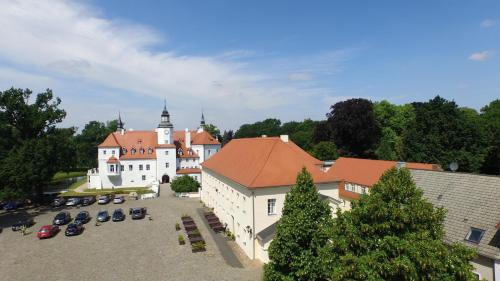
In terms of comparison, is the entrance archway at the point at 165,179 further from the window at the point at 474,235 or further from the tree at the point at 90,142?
the window at the point at 474,235

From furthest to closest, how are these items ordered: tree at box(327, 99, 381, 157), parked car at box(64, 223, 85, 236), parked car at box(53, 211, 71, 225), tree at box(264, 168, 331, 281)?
tree at box(327, 99, 381, 157) < parked car at box(53, 211, 71, 225) < parked car at box(64, 223, 85, 236) < tree at box(264, 168, 331, 281)

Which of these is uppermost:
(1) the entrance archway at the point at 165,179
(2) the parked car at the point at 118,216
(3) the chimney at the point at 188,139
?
(3) the chimney at the point at 188,139

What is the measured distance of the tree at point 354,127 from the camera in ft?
188

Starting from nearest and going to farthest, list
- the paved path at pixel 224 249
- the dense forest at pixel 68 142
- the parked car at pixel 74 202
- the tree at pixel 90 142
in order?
the paved path at pixel 224 249, the dense forest at pixel 68 142, the parked car at pixel 74 202, the tree at pixel 90 142

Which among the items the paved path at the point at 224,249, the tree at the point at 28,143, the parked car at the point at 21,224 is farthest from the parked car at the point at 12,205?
the paved path at the point at 224,249

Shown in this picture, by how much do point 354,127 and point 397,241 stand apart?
157 feet

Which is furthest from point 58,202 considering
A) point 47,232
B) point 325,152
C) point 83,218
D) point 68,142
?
point 325,152

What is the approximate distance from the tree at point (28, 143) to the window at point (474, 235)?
141 ft

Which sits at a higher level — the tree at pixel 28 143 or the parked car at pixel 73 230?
the tree at pixel 28 143

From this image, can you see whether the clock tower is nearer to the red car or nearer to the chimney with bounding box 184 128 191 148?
the chimney with bounding box 184 128 191 148

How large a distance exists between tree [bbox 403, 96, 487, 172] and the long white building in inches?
1493

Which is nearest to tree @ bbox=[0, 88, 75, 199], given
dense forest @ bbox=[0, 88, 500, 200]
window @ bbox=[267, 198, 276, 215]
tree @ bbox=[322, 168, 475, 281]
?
dense forest @ bbox=[0, 88, 500, 200]

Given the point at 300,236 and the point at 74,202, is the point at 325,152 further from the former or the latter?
the point at 300,236

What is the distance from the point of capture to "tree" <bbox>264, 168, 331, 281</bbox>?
1611cm
